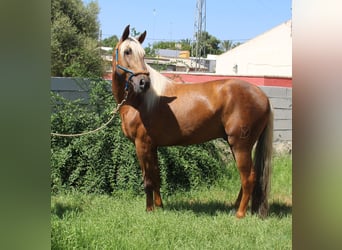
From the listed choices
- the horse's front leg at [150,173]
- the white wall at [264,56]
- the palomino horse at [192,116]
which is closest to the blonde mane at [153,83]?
the palomino horse at [192,116]

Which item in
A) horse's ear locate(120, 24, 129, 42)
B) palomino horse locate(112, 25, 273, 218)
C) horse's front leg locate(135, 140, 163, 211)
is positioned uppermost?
horse's ear locate(120, 24, 129, 42)

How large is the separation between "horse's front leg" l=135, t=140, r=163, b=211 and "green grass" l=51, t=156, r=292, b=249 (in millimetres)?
66

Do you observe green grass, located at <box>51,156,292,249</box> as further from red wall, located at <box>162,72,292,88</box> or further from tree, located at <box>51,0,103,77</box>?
tree, located at <box>51,0,103,77</box>

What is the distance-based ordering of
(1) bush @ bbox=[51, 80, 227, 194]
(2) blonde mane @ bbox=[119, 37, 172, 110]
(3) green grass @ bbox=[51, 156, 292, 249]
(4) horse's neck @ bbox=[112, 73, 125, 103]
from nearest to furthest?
(3) green grass @ bbox=[51, 156, 292, 249], (2) blonde mane @ bbox=[119, 37, 172, 110], (4) horse's neck @ bbox=[112, 73, 125, 103], (1) bush @ bbox=[51, 80, 227, 194]

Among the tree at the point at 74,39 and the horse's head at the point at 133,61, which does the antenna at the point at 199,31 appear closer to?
the horse's head at the point at 133,61

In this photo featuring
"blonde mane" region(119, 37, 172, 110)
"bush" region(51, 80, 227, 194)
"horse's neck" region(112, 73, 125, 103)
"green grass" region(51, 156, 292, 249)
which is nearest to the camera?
"green grass" region(51, 156, 292, 249)

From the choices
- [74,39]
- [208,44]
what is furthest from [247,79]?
[74,39]

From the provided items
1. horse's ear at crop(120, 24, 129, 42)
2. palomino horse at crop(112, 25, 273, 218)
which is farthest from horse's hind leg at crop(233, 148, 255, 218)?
horse's ear at crop(120, 24, 129, 42)

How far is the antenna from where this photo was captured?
9.40 ft

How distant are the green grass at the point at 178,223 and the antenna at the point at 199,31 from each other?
89 centimetres

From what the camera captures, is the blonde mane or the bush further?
the bush

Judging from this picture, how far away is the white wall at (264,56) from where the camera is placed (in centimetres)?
278

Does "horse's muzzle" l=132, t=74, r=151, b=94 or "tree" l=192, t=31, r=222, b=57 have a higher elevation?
"tree" l=192, t=31, r=222, b=57

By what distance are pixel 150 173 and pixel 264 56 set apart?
1105 millimetres
